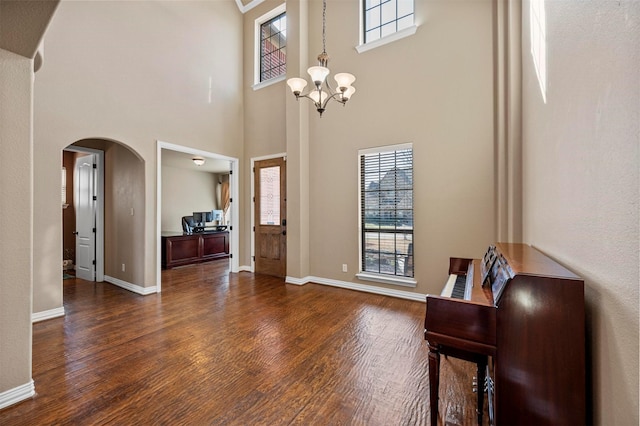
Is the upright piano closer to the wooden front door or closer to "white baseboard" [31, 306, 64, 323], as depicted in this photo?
the wooden front door

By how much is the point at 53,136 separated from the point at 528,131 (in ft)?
17.6

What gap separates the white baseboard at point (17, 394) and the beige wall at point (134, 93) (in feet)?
6.33

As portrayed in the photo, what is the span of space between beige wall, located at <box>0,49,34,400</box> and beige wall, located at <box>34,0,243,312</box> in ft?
6.15

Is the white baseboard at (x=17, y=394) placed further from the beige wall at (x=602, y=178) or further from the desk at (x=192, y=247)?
the desk at (x=192, y=247)

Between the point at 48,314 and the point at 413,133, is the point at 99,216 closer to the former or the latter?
A: the point at 48,314

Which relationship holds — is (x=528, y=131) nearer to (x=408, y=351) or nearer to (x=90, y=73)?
(x=408, y=351)

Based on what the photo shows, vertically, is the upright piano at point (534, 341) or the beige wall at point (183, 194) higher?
the beige wall at point (183, 194)

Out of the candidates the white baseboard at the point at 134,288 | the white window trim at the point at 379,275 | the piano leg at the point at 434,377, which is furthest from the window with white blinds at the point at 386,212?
the white baseboard at the point at 134,288

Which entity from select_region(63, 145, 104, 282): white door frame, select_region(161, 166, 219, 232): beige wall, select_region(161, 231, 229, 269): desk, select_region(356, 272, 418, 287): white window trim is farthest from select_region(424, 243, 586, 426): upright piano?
select_region(161, 166, 219, 232): beige wall

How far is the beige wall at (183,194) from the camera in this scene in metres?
8.10

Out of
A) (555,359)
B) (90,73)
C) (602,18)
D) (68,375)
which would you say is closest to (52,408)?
(68,375)

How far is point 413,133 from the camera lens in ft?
13.0

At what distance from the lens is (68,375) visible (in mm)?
2184

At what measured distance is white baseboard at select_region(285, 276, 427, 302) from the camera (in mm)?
3982
